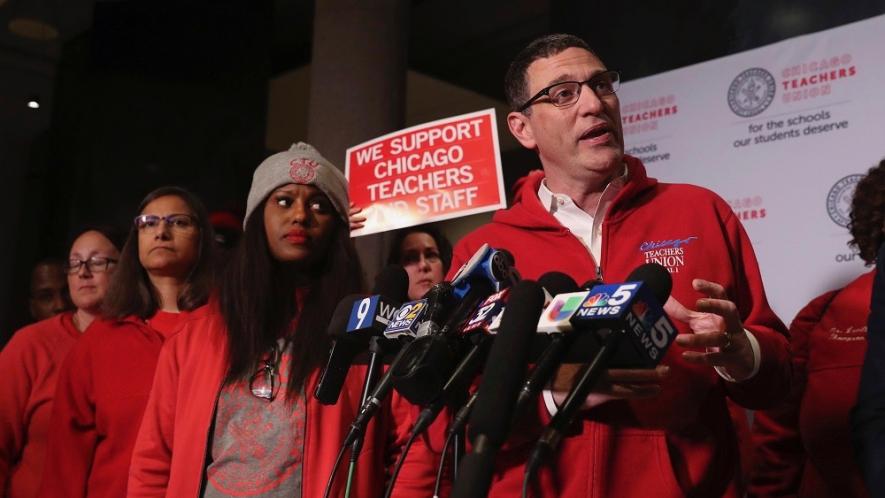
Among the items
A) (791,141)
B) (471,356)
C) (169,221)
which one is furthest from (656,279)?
(169,221)

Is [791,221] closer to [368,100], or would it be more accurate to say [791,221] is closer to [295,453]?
[295,453]

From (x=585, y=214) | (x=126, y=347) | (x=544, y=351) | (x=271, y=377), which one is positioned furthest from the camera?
(x=126, y=347)

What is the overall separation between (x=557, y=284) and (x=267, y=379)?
1183 mm

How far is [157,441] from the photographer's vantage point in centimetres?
238

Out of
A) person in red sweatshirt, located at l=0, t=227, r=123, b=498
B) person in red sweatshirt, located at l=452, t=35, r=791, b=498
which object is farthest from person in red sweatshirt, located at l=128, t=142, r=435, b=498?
person in red sweatshirt, located at l=0, t=227, r=123, b=498

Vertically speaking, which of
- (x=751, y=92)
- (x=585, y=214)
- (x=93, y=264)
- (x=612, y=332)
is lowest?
(x=612, y=332)

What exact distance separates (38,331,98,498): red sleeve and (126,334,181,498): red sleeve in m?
0.53

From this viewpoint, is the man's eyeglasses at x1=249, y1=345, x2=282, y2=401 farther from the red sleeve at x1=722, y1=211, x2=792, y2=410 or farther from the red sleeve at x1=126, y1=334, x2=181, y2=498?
the red sleeve at x1=722, y1=211, x2=792, y2=410

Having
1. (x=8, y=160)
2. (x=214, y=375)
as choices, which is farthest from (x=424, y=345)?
(x=8, y=160)

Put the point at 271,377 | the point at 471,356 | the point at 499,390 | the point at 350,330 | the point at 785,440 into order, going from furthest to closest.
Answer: the point at 785,440 < the point at 271,377 < the point at 350,330 < the point at 471,356 < the point at 499,390

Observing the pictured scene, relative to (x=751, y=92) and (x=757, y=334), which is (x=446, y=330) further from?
(x=751, y=92)

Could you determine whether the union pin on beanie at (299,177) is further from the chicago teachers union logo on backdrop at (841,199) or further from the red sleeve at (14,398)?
the chicago teachers union logo on backdrop at (841,199)

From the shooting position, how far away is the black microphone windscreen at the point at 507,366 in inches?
38.9

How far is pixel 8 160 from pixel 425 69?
3437 mm
